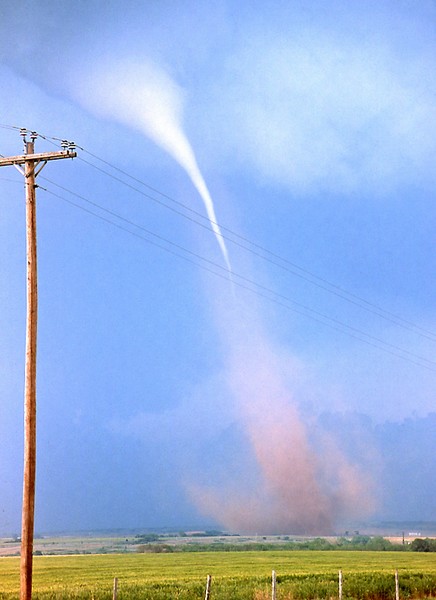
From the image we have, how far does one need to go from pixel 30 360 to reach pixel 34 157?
6258 millimetres

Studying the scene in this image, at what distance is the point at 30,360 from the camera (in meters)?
23.6

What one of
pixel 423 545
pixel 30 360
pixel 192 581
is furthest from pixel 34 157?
pixel 423 545

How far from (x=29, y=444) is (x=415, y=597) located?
98.9 ft

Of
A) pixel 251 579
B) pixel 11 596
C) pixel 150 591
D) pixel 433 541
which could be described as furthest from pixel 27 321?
pixel 433 541

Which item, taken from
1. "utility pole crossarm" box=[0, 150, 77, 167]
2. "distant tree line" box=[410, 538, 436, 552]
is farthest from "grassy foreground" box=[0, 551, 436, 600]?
"distant tree line" box=[410, 538, 436, 552]

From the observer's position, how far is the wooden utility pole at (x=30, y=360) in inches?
890

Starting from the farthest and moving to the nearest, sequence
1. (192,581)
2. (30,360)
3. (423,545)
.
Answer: (423,545)
(192,581)
(30,360)

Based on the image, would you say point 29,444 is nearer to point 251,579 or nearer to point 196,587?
point 196,587

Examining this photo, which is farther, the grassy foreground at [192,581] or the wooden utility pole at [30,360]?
the grassy foreground at [192,581]

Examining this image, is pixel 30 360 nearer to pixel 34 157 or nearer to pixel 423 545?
pixel 34 157

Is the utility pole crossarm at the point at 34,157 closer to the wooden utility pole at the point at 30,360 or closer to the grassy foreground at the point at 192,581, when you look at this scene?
the wooden utility pole at the point at 30,360

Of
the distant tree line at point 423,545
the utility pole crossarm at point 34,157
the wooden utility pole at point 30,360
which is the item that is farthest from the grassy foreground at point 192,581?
the distant tree line at point 423,545

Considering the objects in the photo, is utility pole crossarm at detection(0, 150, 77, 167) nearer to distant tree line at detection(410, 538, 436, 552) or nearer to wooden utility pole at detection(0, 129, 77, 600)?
wooden utility pole at detection(0, 129, 77, 600)

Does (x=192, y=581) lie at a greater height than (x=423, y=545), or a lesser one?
greater
